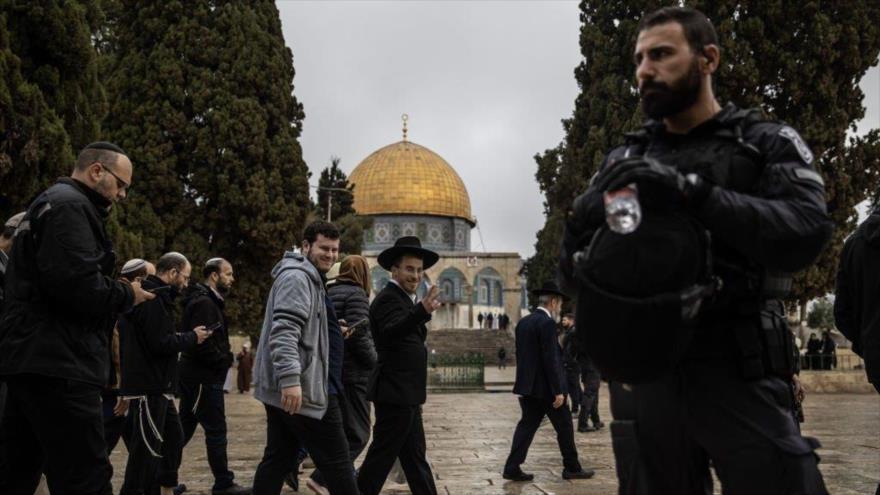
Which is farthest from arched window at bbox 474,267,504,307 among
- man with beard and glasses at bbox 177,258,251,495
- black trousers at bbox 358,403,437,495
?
black trousers at bbox 358,403,437,495

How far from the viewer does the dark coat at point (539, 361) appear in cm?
803

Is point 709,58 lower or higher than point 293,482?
higher

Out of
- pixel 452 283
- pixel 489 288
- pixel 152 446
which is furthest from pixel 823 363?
pixel 452 283

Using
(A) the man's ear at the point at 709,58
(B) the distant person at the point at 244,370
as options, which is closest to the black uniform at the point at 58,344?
(A) the man's ear at the point at 709,58

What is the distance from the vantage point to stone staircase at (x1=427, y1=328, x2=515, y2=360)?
45688 millimetres

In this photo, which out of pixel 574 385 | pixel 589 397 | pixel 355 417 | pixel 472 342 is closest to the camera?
pixel 355 417

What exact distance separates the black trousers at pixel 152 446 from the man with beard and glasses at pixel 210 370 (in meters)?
0.47

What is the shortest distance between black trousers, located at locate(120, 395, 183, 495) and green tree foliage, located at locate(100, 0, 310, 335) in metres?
14.8

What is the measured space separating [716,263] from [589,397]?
10629 mm

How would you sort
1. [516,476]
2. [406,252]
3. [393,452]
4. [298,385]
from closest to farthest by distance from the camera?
[298,385], [393,452], [406,252], [516,476]

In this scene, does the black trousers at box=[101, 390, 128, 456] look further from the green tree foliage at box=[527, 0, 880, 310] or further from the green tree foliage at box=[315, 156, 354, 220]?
the green tree foliage at box=[315, 156, 354, 220]

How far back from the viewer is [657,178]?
2301 mm

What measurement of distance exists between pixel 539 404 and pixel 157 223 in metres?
14.6

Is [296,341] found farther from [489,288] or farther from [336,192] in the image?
[489,288]
